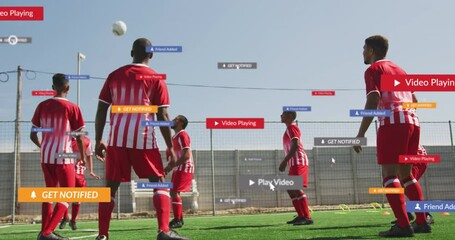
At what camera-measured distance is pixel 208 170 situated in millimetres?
17688

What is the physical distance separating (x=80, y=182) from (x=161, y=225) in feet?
18.9

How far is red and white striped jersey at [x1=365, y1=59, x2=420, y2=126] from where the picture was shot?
5.29 m

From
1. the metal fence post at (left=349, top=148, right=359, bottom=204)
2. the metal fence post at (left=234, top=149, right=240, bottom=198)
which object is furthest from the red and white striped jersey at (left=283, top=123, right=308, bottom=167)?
the metal fence post at (left=349, top=148, right=359, bottom=204)

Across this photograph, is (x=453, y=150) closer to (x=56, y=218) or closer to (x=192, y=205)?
(x=192, y=205)

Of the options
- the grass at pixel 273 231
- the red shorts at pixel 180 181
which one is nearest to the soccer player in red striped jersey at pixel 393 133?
the grass at pixel 273 231

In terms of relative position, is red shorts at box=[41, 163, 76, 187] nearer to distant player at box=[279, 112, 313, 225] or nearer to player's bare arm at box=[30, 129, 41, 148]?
player's bare arm at box=[30, 129, 41, 148]

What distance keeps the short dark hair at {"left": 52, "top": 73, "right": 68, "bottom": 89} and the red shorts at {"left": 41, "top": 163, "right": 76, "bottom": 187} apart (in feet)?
3.26

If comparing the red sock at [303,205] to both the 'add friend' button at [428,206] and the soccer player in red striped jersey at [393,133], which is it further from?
the 'add friend' button at [428,206]

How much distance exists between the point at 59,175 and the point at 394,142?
12.9 ft

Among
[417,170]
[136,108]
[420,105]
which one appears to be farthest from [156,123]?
[417,170]

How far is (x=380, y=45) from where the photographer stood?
220 inches

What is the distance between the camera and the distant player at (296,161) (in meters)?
8.55

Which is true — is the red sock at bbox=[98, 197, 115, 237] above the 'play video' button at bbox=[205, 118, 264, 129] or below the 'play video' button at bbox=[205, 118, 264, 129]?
below

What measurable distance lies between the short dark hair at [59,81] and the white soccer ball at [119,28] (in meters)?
7.12
